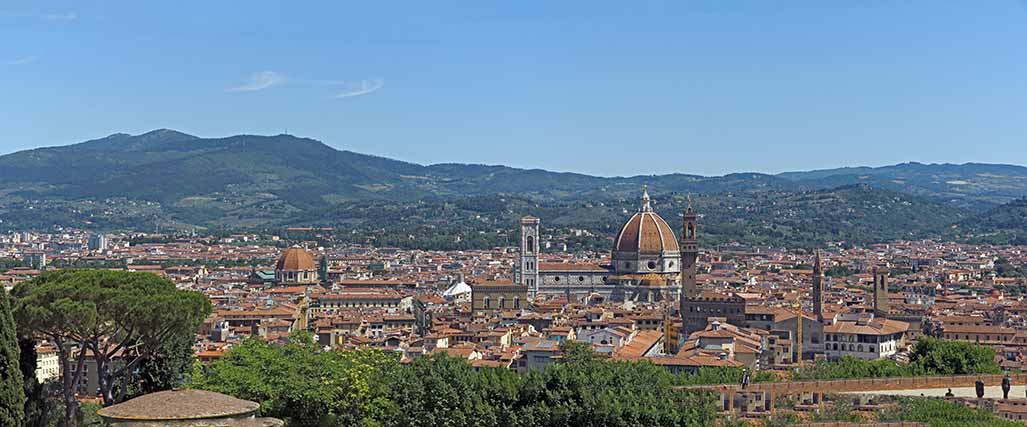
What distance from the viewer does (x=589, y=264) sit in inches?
3145

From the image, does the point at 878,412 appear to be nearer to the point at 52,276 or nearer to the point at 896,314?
the point at 52,276

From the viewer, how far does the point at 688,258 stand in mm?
65812

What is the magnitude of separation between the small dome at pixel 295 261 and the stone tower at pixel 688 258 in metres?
24.8

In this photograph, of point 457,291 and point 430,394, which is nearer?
point 430,394

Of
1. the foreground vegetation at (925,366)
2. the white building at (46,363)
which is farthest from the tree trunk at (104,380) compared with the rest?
the foreground vegetation at (925,366)

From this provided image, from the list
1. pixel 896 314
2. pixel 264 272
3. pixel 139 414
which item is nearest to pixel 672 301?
pixel 896 314

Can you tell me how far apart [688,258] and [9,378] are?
5041 cm

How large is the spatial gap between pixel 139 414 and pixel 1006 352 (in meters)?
35.3

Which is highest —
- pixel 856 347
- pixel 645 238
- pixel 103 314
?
pixel 645 238

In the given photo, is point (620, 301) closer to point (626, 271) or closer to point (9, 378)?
point (626, 271)

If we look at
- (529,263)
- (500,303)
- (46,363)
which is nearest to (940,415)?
(46,363)

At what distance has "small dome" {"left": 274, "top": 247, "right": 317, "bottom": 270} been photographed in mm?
83688

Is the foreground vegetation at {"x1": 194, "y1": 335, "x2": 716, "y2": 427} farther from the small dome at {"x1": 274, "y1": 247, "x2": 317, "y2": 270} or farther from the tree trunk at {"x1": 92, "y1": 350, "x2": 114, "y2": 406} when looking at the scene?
the small dome at {"x1": 274, "y1": 247, "x2": 317, "y2": 270}

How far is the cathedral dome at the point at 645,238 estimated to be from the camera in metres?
76.5
